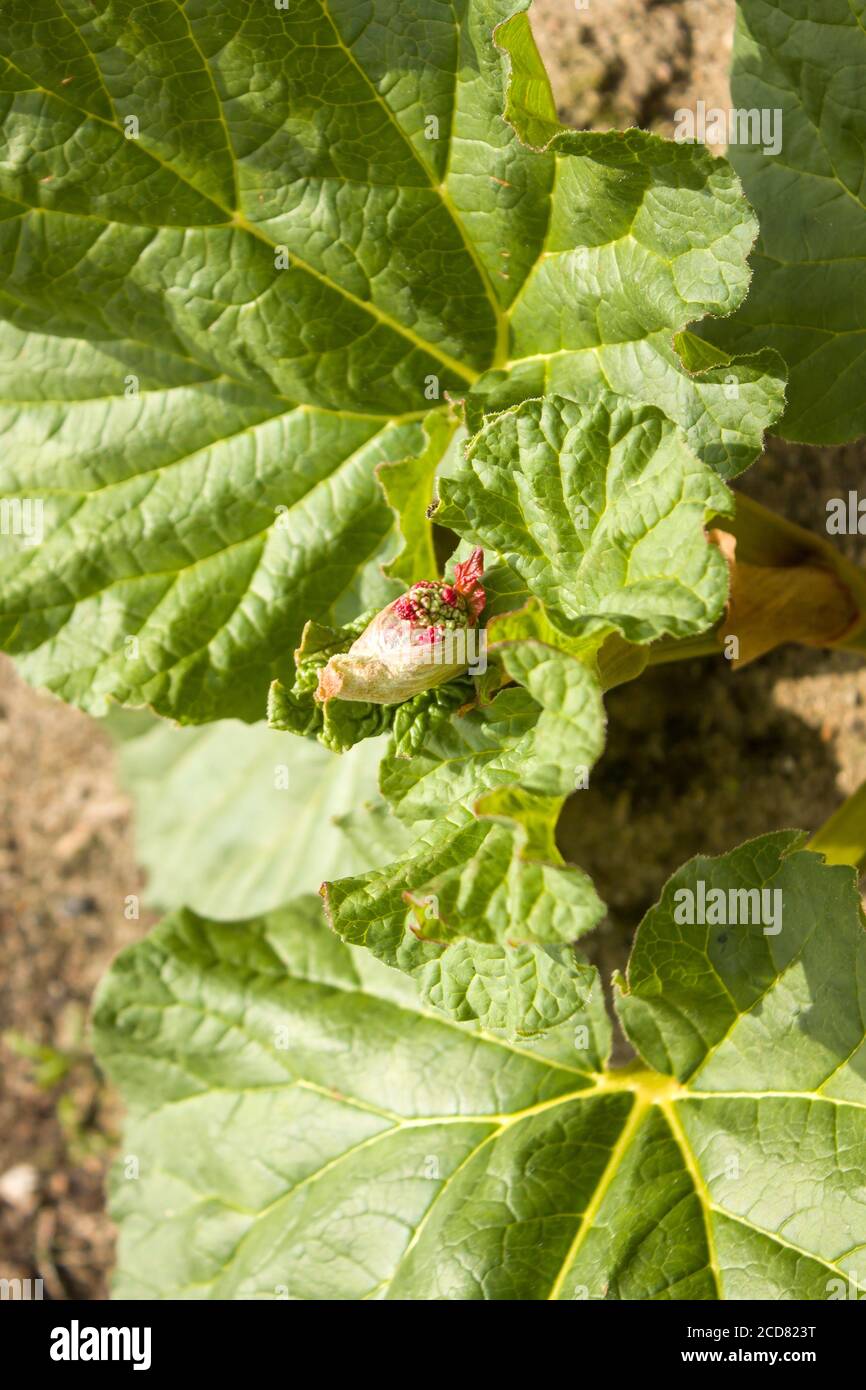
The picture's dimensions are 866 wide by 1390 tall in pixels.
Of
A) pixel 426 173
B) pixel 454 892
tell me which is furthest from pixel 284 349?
pixel 454 892

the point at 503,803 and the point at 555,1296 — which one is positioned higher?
the point at 503,803

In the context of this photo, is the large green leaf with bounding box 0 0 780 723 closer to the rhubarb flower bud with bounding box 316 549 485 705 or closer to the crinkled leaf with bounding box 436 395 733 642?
the crinkled leaf with bounding box 436 395 733 642

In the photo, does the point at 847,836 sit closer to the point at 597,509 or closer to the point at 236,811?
the point at 597,509

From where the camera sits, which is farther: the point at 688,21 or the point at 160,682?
the point at 688,21

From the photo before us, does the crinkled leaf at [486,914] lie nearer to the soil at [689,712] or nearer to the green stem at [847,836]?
the green stem at [847,836]

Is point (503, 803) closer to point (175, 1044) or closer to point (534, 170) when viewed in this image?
point (534, 170)

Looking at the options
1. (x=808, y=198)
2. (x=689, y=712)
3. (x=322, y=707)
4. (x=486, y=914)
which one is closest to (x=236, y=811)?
(x=689, y=712)

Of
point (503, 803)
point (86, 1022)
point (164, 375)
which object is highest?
point (164, 375)
